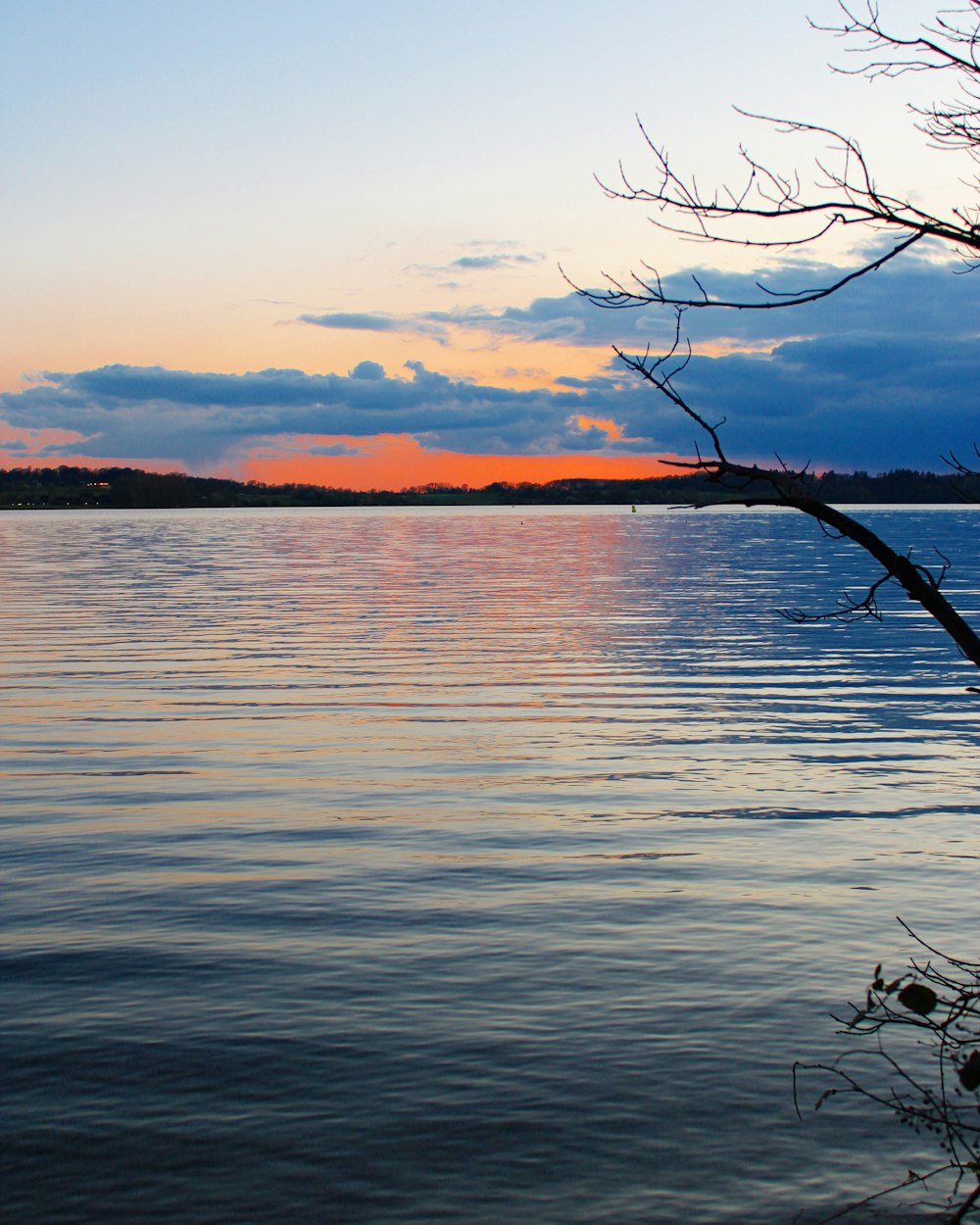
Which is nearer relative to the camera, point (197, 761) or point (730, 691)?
point (197, 761)

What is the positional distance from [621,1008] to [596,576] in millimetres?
60911

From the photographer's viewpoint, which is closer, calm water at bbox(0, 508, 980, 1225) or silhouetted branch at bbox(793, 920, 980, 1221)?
silhouetted branch at bbox(793, 920, 980, 1221)

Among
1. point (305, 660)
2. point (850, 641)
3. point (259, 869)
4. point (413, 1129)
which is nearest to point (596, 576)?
point (850, 641)

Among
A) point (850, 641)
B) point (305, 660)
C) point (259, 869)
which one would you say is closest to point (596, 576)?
point (850, 641)

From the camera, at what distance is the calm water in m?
7.39

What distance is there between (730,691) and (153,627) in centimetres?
1932

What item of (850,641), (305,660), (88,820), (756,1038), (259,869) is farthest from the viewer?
(850,641)

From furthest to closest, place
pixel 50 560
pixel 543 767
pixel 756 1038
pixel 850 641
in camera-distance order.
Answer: pixel 50 560 < pixel 850 641 < pixel 543 767 < pixel 756 1038

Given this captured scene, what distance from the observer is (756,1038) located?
9.12m

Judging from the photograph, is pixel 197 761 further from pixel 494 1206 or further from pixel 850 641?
pixel 850 641

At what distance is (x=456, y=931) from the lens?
11461 millimetres

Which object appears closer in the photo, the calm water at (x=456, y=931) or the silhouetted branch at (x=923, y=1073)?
the silhouetted branch at (x=923, y=1073)

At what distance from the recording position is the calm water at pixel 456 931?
739 cm

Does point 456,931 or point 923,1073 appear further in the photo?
point 456,931
